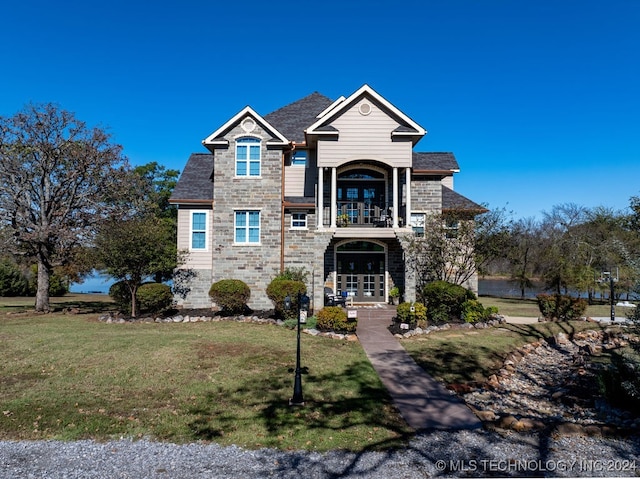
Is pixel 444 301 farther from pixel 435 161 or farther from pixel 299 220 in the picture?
pixel 435 161

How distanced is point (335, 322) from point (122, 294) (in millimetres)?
10708

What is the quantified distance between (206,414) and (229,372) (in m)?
2.53

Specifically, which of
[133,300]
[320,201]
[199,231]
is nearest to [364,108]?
[320,201]

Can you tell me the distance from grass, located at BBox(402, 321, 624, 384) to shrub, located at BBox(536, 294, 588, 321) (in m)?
1.06

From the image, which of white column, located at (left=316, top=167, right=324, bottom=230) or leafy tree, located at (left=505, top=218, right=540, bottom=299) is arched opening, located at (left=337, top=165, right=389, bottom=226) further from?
leafy tree, located at (left=505, top=218, right=540, bottom=299)

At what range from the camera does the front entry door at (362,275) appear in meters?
21.9

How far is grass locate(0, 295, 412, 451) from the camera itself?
6910mm

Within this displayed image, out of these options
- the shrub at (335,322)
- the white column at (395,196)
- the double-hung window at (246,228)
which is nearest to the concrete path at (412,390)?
the shrub at (335,322)

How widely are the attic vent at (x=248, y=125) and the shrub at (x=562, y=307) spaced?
54.1ft

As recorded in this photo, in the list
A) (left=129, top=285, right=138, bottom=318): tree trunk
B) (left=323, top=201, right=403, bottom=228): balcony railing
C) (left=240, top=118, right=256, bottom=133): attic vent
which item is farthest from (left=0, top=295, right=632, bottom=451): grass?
(left=240, top=118, right=256, bottom=133): attic vent

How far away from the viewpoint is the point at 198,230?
2077 centimetres

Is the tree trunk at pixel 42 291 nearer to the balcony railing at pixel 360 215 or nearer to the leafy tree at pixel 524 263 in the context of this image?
the balcony railing at pixel 360 215

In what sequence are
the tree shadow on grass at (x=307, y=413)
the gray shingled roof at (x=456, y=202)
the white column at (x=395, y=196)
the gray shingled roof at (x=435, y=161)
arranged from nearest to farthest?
the tree shadow on grass at (x=307, y=413) → the white column at (x=395, y=196) → the gray shingled roof at (x=456, y=202) → the gray shingled roof at (x=435, y=161)

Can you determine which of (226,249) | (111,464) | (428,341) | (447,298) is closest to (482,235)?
(447,298)
